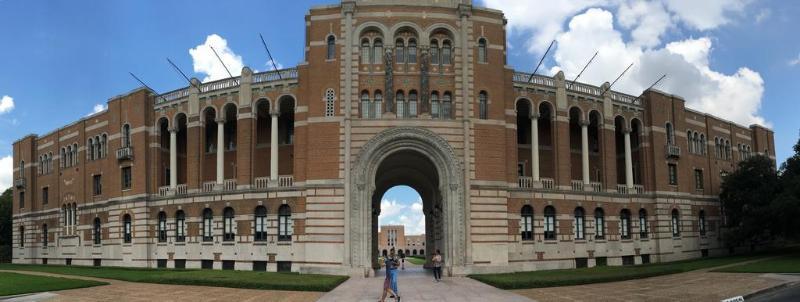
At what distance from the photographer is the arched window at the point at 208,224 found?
50875 mm

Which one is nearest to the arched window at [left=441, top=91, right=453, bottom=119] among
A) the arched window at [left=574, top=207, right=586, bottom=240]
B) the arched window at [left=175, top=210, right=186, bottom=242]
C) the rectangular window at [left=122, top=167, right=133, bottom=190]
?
the arched window at [left=574, top=207, right=586, bottom=240]

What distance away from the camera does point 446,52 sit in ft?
156

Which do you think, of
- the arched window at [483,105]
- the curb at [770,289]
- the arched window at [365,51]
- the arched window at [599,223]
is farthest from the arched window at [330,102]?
the curb at [770,289]

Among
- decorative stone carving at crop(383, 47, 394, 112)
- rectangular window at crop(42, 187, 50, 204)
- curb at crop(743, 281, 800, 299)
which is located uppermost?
decorative stone carving at crop(383, 47, 394, 112)

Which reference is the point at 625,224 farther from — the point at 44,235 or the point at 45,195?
the point at 45,195

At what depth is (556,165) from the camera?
5156 cm

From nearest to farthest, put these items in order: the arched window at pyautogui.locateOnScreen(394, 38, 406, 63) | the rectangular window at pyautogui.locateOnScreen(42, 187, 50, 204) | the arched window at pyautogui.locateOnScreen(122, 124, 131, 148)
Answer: the arched window at pyautogui.locateOnScreen(394, 38, 406, 63) < the arched window at pyautogui.locateOnScreen(122, 124, 131, 148) < the rectangular window at pyautogui.locateOnScreen(42, 187, 50, 204)

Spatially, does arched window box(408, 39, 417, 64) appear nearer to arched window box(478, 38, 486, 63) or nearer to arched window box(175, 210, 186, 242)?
arched window box(478, 38, 486, 63)

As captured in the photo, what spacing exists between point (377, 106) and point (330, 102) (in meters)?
3.18

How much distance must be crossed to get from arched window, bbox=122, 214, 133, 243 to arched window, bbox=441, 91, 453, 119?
2786 centimetres

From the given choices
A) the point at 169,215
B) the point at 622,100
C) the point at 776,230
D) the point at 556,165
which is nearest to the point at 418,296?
the point at 556,165

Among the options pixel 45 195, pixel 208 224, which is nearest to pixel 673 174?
pixel 208 224

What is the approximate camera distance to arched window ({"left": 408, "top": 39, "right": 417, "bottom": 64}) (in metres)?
46.9

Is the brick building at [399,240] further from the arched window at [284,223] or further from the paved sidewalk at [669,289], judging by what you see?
the paved sidewalk at [669,289]
